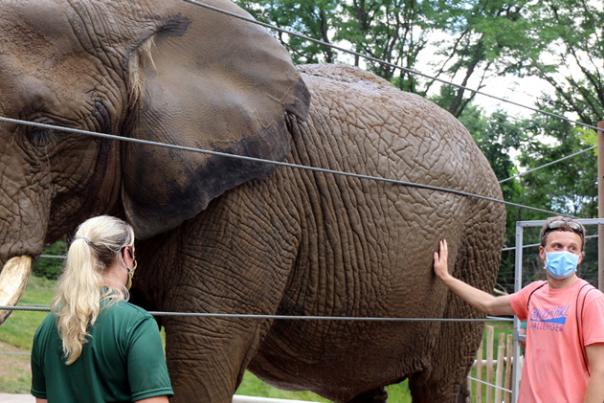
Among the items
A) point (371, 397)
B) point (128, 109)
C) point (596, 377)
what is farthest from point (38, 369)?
point (371, 397)

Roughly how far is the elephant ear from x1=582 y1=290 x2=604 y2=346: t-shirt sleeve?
4.32ft

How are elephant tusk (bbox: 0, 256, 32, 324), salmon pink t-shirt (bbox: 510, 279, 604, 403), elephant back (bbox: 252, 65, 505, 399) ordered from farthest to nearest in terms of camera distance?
1. elephant back (bbox: 252, 65, 505, 399)
2. salmon pink t-shirt (bbox: 510, 279, 604, 403)
3. elephant tusk (bbox: 0, 256, 32, 324)

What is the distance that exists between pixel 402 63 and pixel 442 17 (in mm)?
1100

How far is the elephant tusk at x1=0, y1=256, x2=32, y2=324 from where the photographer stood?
10.6ft

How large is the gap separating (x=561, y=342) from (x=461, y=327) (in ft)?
7.09

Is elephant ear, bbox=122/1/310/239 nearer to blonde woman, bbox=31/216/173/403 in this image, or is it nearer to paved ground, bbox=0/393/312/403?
blonde woman, bbox=31/216/173/403

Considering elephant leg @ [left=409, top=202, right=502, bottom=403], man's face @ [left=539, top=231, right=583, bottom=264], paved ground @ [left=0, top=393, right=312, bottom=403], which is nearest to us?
man's face @ [left=539, top=231, right=583, bottom=264]

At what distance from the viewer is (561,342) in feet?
11.1

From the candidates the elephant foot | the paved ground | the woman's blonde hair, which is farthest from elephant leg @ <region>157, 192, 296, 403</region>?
the paved ground

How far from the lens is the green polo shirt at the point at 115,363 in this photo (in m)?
2.39

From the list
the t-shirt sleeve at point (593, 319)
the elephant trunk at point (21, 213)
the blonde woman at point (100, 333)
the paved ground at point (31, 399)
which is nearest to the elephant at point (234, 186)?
the elephant trunk at point (21, 213)

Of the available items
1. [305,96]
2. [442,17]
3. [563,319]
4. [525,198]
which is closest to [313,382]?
[305,96]

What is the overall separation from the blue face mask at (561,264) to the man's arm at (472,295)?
1.41 feet

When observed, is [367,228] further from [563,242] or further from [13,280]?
[13,280]
